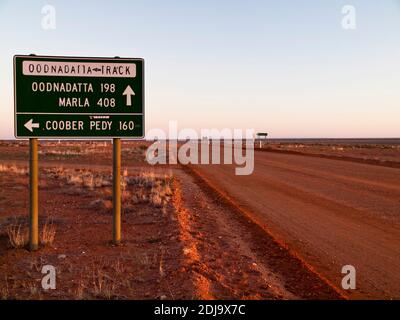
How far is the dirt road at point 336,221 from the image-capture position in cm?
645

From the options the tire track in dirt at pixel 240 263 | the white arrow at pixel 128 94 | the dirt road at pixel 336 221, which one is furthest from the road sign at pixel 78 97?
the dirt road at pixel 336 221

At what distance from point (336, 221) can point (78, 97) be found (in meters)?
7.17

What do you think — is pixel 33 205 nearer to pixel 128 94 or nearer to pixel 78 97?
pixel 78 97

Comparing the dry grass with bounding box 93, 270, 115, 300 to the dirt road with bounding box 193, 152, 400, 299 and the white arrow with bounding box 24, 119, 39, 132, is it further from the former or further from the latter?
the dirt road with bounding box 193, 152, 400, 299

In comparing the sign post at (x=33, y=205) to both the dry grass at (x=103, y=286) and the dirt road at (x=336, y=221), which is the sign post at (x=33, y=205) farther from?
the dirt road at (x=336, y=221)

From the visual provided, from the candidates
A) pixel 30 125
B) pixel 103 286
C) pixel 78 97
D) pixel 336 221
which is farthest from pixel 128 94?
pixel 336 221

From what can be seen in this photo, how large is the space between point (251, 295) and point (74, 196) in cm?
1115

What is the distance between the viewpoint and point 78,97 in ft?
24.1

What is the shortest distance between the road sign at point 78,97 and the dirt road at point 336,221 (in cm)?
416

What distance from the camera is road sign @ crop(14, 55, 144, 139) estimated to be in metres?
7.08

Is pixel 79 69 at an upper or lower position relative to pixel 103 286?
upper

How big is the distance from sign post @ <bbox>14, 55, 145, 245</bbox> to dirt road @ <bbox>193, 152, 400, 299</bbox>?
13.0ft

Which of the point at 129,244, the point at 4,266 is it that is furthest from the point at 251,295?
A: the point at 4,266
